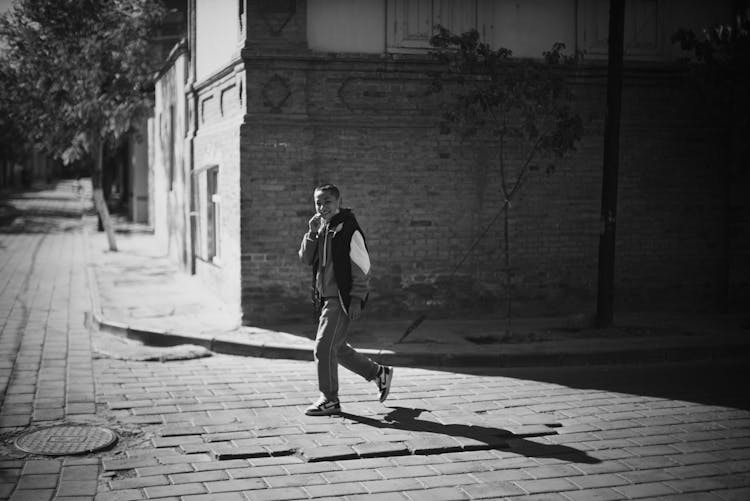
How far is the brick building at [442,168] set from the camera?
461 inches

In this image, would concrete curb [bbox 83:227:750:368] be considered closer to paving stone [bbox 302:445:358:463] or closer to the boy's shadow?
the boy's shadow

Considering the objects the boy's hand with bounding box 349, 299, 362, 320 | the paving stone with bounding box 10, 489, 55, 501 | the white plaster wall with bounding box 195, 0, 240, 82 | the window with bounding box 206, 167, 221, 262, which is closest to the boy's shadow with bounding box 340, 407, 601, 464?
the boy's hand with bounding box 349, 299, 362, 320

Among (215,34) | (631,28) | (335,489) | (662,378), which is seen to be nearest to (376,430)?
(335,489)

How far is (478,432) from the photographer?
6.81 meters

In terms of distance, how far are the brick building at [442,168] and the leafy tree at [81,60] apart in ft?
25.7

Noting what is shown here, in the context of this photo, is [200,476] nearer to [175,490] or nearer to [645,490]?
[175,490]

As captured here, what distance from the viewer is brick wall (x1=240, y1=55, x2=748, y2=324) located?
11.7 m

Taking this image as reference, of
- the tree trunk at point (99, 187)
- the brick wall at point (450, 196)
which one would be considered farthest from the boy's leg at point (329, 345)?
the tree trunk at point (99, 187)

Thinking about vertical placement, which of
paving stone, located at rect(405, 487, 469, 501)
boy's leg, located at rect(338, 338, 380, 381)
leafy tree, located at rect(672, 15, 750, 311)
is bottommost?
paving stone, located at rect(405, 487, 469, 501)

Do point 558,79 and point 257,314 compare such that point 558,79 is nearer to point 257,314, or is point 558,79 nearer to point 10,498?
point 257,314

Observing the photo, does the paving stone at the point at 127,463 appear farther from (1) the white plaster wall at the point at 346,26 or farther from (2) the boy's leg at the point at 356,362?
(1) the white plaster wall at the point at 346,26

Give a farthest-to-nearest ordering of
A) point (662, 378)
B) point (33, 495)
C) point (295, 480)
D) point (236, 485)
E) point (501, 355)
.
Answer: point (501, 355)
point (662, 378)
point (295, 480)
point (236, 485)
point (33, 495)

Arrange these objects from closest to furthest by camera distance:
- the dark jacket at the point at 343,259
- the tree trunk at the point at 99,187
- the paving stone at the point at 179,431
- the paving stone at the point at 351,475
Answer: the paving stone at the point at 351,475
the paving stone at the point at 179,431
the dark jacket at the point at 343,259
the tree trunk at the point at 99,187

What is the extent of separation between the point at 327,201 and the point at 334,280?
674 mm
